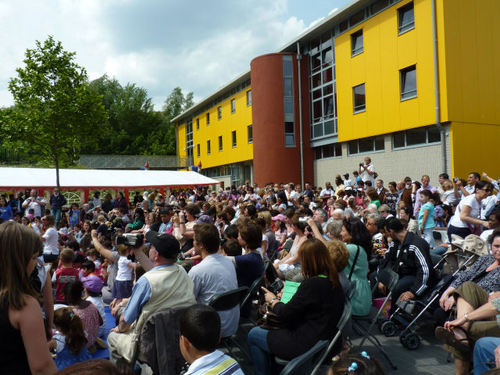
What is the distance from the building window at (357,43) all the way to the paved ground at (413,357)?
1893cm

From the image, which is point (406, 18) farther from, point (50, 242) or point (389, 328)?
point (50, 242)

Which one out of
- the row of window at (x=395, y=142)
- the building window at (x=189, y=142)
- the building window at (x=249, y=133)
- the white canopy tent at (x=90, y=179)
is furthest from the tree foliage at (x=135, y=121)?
the row of window at (x=395, y=142)

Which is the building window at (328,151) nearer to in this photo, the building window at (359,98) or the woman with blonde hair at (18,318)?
the building window at (359,98)

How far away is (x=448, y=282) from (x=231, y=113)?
31.5m

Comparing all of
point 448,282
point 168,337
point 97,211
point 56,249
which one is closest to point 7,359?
point 168,337

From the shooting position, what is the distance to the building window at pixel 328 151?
930 inches

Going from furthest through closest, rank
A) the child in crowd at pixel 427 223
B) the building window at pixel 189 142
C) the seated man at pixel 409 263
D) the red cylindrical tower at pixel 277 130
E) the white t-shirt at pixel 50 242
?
the building window at pixel 189 142 < the red cylindrical tower at pixel 277 130 < the white t-shirt at pixel 50 242 < the child in crowd at pixel 427 223 < the seated man at pixel 409 263

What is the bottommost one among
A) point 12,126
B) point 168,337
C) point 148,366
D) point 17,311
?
point 148,366

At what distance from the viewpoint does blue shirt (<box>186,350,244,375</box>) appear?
2.14m

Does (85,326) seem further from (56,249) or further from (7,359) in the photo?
(56,249)

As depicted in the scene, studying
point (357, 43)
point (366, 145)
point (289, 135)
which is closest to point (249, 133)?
point (289, 135)

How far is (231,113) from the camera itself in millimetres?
34938

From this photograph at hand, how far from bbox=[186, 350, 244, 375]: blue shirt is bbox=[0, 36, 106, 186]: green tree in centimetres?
1907

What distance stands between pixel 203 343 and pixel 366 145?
20093mm
